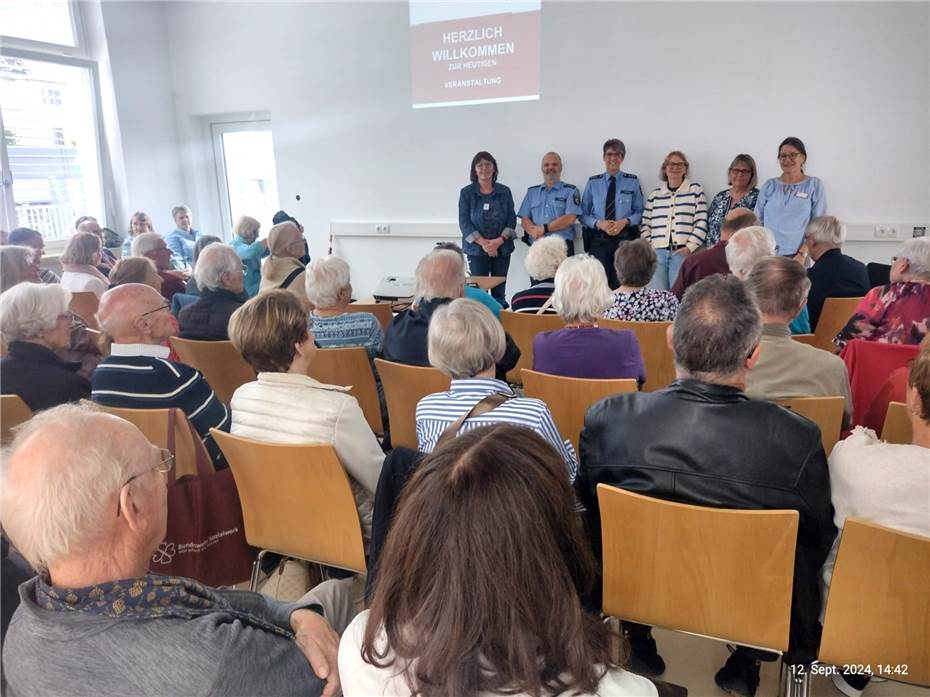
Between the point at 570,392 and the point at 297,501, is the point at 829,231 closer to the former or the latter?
the point at 570,392

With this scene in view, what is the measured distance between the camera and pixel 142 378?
2.06 m

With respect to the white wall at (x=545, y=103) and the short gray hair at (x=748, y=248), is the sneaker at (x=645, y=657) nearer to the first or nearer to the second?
the short gray hair at (x=748, y=248)

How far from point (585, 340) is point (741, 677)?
121cm

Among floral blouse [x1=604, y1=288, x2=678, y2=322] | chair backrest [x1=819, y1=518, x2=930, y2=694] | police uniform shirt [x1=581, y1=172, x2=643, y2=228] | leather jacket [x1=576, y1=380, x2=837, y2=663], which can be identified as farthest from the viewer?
police uniform shirt [x1=581, y1=172, x2=643, y2=228]

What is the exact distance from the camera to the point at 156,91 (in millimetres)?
8094

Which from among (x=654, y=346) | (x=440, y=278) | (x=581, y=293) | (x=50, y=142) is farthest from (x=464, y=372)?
(x=50, y=142)

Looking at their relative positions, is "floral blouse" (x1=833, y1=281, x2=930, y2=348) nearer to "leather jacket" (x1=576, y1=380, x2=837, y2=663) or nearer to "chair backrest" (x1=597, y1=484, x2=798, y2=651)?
"leather jacket" (x1=576, y1=380, x2=837, y2=663)

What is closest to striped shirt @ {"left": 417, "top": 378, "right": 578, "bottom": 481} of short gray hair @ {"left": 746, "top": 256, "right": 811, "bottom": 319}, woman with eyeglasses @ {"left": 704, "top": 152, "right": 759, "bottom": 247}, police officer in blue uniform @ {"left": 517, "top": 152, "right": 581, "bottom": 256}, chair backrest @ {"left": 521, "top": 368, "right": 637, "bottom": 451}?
chair backrest @ {"left": 521, "top": 368, "right": 637, "bottom": 451}

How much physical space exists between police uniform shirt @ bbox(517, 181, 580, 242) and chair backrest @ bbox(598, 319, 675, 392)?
3.15m

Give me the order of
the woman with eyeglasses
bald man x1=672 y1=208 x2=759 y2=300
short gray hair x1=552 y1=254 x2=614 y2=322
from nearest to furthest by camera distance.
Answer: short gray hair x1=552 y1=254 x2=614 y2=322, bald man x1=672 y1=208 x2=759 y2=300, the woman with eyeglasses

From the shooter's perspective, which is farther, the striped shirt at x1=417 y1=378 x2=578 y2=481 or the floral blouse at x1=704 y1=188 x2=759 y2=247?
the floral blouse at x1=704 y1=188 x2=759 y2=247

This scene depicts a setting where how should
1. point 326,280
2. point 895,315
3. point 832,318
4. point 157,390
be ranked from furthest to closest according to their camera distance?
point 832,318 → point 326,280 → point 895,315 → point 157,390

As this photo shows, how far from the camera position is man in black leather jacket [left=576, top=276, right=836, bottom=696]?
1.39 metres

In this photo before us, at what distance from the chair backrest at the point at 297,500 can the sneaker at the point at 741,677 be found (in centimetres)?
111
